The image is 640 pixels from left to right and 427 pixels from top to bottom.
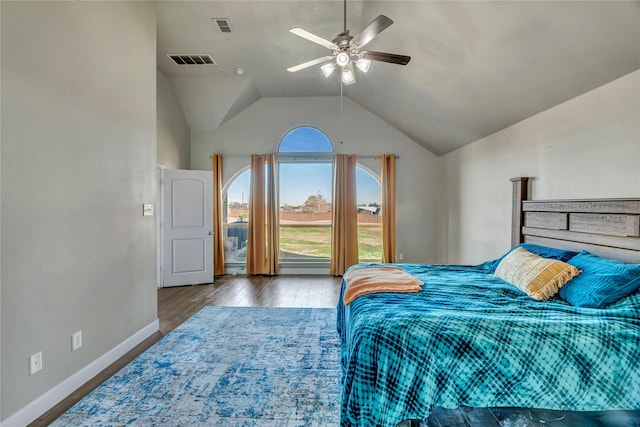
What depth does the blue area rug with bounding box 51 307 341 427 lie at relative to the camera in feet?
6.00

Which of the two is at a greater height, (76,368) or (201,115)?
(201,115)

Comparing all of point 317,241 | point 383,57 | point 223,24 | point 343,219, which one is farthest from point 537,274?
point 317,241

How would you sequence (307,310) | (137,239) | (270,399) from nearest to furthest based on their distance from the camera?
(270,399) < (137,239) < (307,310)

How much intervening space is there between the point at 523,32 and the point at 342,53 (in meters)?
1.46

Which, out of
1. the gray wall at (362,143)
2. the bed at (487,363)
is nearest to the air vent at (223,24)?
the gray wall at (362,143)

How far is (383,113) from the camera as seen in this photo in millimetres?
5434

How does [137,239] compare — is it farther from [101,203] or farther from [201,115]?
[201,115]

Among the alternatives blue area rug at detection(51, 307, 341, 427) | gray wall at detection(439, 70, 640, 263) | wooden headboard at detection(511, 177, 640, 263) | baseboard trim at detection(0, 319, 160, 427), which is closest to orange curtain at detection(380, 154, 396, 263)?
gray wall at detection(439, 70, 640, 263)

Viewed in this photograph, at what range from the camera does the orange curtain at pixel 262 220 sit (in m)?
5.65

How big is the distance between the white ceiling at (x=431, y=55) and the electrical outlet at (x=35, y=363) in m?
3.43

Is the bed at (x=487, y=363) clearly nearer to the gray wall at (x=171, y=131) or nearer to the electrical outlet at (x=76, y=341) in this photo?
the electrical outlet at (x=76, y=341)

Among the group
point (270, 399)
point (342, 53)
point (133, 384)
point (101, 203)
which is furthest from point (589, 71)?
point (133, 384)

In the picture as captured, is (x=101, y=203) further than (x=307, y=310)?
No

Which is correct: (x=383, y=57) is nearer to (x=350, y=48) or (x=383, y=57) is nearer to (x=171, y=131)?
(x=350, y=48)
